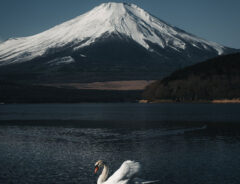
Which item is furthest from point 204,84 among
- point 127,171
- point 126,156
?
point 127,171

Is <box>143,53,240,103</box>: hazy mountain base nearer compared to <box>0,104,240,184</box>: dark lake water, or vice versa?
<box>0,104,240,184</box>: dark lake water

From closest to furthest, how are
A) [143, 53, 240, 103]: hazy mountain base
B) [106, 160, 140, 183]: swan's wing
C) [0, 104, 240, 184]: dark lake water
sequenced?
[106, 160, 140, 183]: swan's wing → [0, 104, 240, 184]: dark lake water → [143, 53, 240, 103]: hazy mountain base

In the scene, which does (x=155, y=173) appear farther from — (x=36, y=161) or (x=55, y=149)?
(x=55, y=149)

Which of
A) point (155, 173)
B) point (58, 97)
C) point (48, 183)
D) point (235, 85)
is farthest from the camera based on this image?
point (58, 97)

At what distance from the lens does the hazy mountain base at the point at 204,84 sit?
156 metres

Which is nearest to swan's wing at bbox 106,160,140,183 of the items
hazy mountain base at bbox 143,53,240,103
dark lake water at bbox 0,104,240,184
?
dark lake water at bbox 0,104,240,184

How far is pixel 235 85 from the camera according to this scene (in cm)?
15600

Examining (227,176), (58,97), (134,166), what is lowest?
(227,176)

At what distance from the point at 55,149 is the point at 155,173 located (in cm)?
1272

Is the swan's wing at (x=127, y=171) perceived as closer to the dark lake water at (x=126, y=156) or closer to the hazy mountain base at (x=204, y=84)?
the dark lake water at (x=126, y=156)

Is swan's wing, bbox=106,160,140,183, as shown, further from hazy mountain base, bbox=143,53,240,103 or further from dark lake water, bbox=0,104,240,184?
hazy mountain base, bbox=143,53,240,103

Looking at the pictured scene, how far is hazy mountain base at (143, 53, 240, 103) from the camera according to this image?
156m

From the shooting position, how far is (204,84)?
16062 cm

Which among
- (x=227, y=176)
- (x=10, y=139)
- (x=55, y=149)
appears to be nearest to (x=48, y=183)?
(x=227, y=176)
